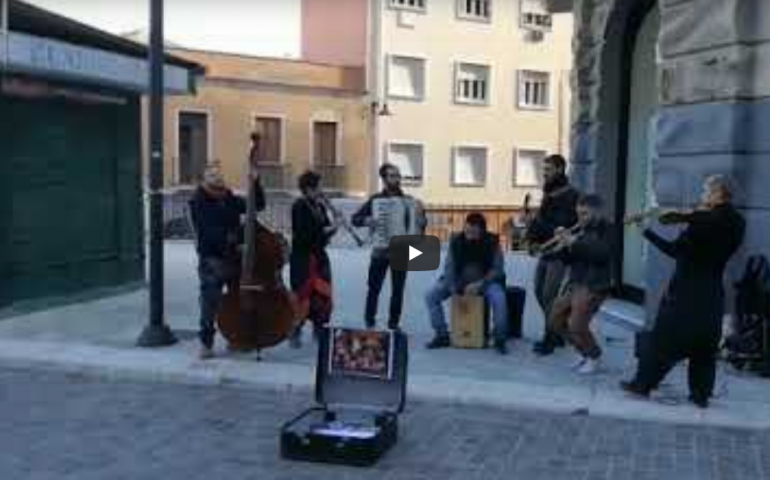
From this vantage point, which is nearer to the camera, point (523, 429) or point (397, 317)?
point (523, 429)

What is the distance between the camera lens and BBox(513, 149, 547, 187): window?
5031 cm

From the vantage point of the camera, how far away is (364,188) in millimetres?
Result: 46781

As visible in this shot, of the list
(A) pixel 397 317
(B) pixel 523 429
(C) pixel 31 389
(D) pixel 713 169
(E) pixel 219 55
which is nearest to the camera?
(B) pixel 523 429

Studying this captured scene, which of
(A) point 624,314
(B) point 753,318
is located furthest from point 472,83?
(B) point 753,318

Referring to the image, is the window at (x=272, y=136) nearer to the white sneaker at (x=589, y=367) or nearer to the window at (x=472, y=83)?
the window at (x=472, y=83)

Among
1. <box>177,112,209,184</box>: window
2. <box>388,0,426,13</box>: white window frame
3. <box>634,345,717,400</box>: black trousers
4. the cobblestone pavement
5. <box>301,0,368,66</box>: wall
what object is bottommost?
the cobblestone pavement

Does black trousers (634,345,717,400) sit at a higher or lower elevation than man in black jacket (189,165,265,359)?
lower

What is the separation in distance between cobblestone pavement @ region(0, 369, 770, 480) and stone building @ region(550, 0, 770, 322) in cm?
299

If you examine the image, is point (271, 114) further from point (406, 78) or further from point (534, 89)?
point (534, 89)

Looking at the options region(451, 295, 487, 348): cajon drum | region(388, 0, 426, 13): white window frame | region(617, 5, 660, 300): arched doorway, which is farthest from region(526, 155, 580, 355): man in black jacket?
region(388, 0, 426, 13): white window frame

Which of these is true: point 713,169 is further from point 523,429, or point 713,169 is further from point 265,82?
point 265,82

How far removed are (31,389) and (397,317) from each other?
373 centimetres

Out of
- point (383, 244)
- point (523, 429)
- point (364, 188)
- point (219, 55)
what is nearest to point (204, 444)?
point (523, 429)

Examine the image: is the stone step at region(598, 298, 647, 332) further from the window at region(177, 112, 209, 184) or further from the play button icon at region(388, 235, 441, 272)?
the window at region(177, 112, 209, 184)
